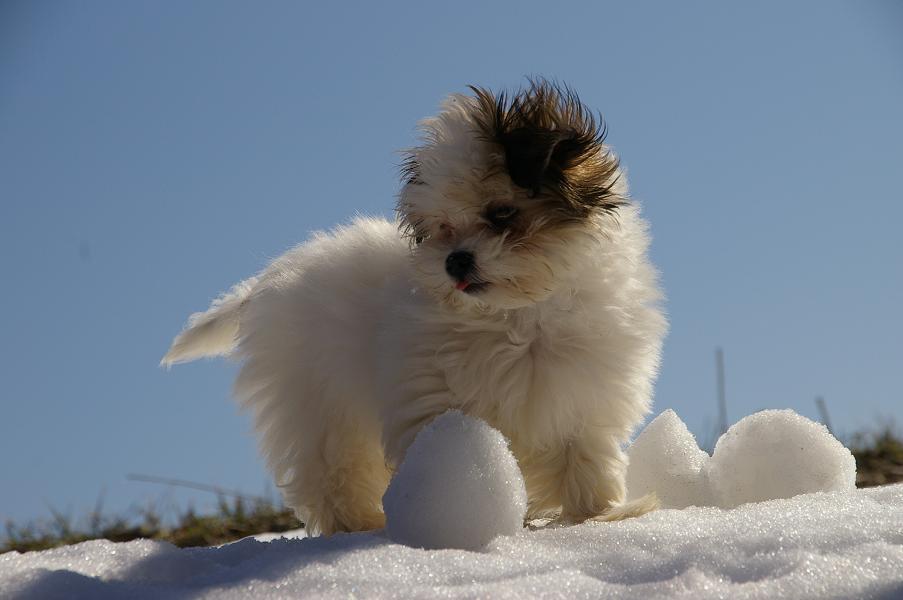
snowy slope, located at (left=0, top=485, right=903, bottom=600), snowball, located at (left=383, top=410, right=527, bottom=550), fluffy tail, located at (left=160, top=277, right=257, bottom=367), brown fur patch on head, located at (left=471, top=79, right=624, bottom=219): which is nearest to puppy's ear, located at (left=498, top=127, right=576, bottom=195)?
brown fur patch on head, located at (left=471, top=79, right=624, bottom=219)

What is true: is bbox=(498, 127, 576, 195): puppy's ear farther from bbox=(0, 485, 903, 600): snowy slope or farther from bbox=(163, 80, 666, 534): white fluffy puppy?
bbox=(0, 485, 903, 600): snowy slope

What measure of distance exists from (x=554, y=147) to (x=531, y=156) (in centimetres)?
11

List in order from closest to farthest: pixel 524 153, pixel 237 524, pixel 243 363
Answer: pixel 524 153
pixel 243 363
pixel 237 524

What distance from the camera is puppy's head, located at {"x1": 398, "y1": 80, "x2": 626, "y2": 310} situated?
137 inches

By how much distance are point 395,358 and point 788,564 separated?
1.69 meters

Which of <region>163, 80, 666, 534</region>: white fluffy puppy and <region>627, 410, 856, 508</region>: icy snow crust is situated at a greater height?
<region>163, 80, 666, 534</region>: white fluffy puppy

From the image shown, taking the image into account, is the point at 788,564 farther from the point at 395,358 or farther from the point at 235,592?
the point at 395,358

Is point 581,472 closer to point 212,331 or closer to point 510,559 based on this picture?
point 510,559

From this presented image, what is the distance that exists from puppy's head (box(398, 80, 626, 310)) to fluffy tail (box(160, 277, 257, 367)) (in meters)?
1.66

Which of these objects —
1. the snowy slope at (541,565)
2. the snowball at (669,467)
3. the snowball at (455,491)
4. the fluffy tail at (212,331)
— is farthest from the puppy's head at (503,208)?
the fluffy tail at (212,331)

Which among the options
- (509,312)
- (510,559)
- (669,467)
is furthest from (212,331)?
(510,559)

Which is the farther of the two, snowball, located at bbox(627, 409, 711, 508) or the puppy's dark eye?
snowball, located at bbox(627, 409, 711, 508)

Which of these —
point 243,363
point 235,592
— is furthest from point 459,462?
point 243,363

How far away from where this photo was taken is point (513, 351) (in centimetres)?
363
